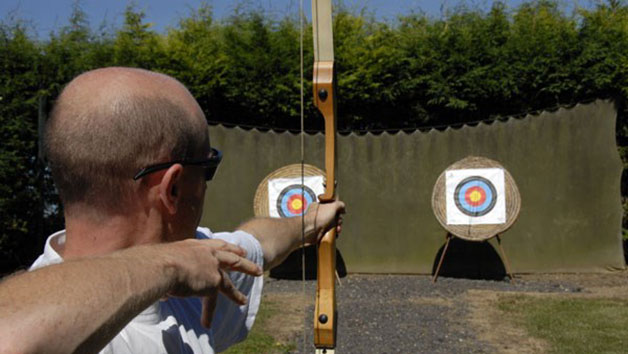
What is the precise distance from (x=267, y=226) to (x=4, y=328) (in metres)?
1.08

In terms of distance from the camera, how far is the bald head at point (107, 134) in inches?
32.0

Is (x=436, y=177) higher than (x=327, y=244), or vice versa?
(x=436, y=177)

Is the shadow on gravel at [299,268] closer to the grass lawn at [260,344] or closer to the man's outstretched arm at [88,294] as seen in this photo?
the grass lawn at [260,344]

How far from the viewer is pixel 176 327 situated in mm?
912

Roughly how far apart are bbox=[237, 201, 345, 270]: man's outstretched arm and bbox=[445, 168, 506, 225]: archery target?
445 centimetres

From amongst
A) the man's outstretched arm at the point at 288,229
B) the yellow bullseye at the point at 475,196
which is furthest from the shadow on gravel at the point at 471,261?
the man's outstretched arm at the point at 288,229

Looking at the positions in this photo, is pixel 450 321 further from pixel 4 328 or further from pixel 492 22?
pixel 4 328

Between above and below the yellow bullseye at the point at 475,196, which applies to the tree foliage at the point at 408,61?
above

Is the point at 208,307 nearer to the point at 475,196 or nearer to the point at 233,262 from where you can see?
the point at 233,262

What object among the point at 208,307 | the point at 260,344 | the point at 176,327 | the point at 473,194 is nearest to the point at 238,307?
the point at 176,327

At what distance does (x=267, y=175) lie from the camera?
6.42 metres

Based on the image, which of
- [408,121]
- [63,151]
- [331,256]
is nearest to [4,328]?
[63,151]

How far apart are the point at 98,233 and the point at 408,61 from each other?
563cm

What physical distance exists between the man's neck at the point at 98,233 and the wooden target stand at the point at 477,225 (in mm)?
5115
